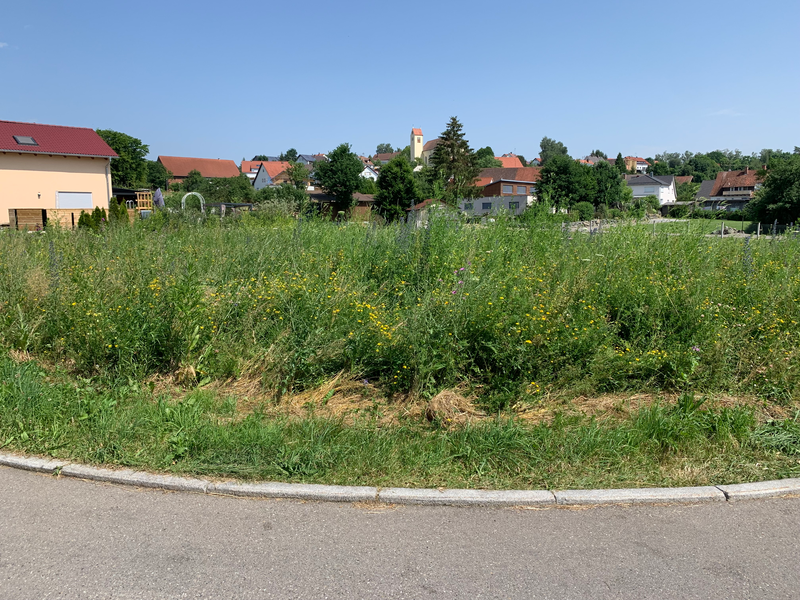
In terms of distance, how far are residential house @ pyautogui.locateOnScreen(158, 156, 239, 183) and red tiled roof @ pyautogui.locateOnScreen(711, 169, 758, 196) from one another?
90196mm

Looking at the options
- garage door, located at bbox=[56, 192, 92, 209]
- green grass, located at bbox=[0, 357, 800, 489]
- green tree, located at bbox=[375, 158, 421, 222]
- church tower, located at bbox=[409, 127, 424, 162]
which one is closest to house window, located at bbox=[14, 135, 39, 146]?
garage door, located at bbox=[56, 192, 92, 209]

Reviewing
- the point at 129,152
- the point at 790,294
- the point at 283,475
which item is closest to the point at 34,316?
the point at 283,475

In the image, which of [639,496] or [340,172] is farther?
[340,172]

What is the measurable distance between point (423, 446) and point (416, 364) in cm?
100

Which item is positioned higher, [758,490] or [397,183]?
[397,183]

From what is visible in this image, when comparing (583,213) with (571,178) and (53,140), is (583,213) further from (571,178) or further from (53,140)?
(571,178)

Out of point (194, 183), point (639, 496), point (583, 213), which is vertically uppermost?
point (194, 183)

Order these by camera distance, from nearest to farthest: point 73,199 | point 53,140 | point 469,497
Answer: point 469,497, point 53,140, point 73,199

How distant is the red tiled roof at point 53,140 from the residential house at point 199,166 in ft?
253

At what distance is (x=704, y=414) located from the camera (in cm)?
462

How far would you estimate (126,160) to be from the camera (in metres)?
74.6

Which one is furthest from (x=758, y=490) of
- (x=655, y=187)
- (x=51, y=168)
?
(x=655, y=187)

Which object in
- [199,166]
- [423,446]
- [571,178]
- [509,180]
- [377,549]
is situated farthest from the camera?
[199,166]

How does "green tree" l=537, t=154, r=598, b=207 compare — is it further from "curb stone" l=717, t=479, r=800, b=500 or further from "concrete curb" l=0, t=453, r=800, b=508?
"concrete curb" l=0, t=453, r=800, b=508
